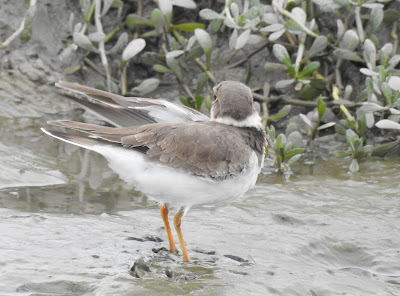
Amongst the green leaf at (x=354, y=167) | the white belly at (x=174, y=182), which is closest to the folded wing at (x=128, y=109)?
the white belly at (x=174, y=182)

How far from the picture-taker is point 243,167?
505 cm

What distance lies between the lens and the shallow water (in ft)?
14.9

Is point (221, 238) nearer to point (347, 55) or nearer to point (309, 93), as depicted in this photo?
point (309, 93)

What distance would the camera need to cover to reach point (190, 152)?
16.8 feet

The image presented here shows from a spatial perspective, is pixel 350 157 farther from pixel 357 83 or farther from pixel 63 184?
pixel 63 184

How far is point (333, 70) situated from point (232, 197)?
4.02 m

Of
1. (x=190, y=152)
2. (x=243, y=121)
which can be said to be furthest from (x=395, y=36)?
(x=190, y=152)

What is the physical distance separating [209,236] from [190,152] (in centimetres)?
86

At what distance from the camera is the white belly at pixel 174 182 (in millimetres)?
5043

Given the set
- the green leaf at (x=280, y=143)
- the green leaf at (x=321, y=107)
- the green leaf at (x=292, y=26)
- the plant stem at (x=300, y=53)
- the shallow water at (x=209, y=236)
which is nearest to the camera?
the shallow water at (x=209, y=236)

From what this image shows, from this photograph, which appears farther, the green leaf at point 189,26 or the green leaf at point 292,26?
the green leaf at point 189,26

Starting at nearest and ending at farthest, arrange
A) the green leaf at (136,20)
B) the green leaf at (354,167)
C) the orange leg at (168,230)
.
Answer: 1. the orange leg at (168,230)
2. the green leaf at (354,167)
3. the green leaf at (136,20)

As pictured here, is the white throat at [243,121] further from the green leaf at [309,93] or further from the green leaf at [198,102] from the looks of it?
the green leaf at [309,93]

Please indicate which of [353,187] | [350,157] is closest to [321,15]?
[350,157]
